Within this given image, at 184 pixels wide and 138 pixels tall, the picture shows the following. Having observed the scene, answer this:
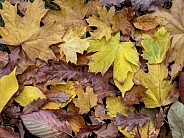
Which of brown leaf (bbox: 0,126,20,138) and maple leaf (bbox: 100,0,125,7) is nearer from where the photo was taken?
brown leaf (bbox: 0,126,20,138)

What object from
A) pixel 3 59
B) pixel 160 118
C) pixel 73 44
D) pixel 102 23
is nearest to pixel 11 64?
pixel 3 59

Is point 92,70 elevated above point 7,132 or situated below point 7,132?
above

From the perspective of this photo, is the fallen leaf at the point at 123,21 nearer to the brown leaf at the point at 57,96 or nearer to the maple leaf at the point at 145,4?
the maple leaf at the point at 145,4

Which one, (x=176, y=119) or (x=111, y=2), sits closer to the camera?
(x=176, y=119)

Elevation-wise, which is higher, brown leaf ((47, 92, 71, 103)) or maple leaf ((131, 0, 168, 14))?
maple leaf ((131, 0, 168, 14))

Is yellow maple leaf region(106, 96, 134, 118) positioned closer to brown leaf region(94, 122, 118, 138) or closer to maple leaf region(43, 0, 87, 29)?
brown leaf region(94, 122, 118, 138)

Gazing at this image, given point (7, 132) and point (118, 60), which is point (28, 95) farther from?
point (118, 60)

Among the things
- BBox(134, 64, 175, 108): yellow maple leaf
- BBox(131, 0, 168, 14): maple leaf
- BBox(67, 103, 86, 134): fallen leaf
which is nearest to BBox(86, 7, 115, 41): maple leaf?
BBox(131, 0, 168, 14): maple leaf
